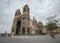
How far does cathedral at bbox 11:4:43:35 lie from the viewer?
25.4 metres

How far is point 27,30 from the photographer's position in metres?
25.1

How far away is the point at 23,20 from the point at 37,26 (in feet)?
16.1

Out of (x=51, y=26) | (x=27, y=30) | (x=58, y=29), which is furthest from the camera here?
(x=27, y=30)

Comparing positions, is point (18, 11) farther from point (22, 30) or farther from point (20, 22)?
point (22, 30)

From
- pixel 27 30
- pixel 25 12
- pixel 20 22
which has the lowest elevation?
pixel 27 30

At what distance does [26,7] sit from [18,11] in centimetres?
323

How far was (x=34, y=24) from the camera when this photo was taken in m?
27.4

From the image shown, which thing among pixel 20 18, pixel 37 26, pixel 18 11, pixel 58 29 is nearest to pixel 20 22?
pixel 20 18

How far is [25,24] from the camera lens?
25938 millimetres

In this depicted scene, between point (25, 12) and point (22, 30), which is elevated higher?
point (25, 12)

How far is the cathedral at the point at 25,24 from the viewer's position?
2538 centimetres

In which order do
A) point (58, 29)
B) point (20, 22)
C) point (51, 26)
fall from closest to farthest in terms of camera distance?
point (51, 26) < point (58, 29) < point (20, 22)

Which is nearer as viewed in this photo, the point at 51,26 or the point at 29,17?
the point at 51,26

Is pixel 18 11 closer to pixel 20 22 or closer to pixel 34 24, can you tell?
pixel 20 22
